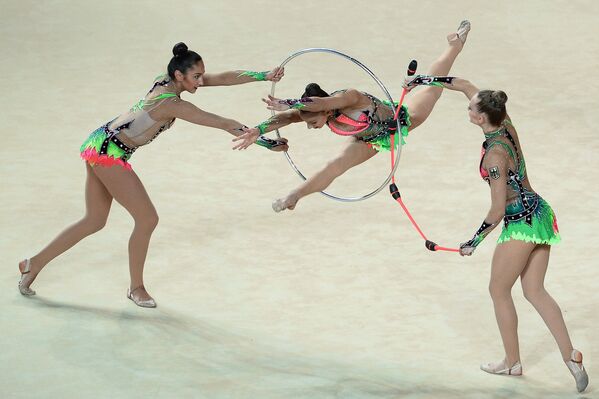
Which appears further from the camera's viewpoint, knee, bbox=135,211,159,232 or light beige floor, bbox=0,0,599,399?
knee, bbox=135,211,159,232

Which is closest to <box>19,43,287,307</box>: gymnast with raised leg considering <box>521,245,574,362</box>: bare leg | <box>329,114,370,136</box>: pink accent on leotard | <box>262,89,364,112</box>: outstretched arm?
<box>262,89,364,112</box>: outstretched arm

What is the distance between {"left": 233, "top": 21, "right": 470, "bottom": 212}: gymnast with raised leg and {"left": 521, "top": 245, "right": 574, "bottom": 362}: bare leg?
1.07 metres

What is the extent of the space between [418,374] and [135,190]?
199 centimetres

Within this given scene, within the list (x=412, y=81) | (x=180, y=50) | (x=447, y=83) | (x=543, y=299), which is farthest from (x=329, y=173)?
(x=543, y=299)

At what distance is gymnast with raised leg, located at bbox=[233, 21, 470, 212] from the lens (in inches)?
221

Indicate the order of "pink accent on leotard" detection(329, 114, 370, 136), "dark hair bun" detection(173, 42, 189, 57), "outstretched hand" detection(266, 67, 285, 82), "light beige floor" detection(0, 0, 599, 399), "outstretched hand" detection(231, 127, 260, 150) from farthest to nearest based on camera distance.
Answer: "outstretched hand" detection(266, 67, 285, 82), "pink accent on leotard" detection(329, 114, 370, 136), "dark hair bun" detection(173, 42, 189, 57), "outstretched hand" detection(231, 127, 260, 150), "light beige floor" detection(0, 0, 599, 399)

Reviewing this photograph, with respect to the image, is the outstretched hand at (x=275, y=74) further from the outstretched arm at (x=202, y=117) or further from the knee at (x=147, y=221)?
the knee at (x=147, y=221)

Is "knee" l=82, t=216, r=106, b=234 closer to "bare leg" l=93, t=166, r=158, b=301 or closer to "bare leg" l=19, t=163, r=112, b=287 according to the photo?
"bare leg" l=19, t=163, r=112, b=287

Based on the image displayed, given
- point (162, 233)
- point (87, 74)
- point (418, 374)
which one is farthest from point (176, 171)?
point (418, 374)

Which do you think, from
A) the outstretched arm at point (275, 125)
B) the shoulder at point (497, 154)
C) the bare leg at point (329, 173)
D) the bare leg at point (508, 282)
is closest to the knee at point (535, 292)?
the bare leg at point (508, 282)

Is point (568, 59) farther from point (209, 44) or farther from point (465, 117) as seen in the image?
point (209, 44)

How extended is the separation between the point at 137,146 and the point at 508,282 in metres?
2.35

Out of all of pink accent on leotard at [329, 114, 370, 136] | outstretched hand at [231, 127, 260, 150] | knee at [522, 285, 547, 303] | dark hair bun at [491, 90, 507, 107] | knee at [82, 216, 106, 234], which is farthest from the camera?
knee at [82, 216, 106, 234]

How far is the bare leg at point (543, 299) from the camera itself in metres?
5.23
